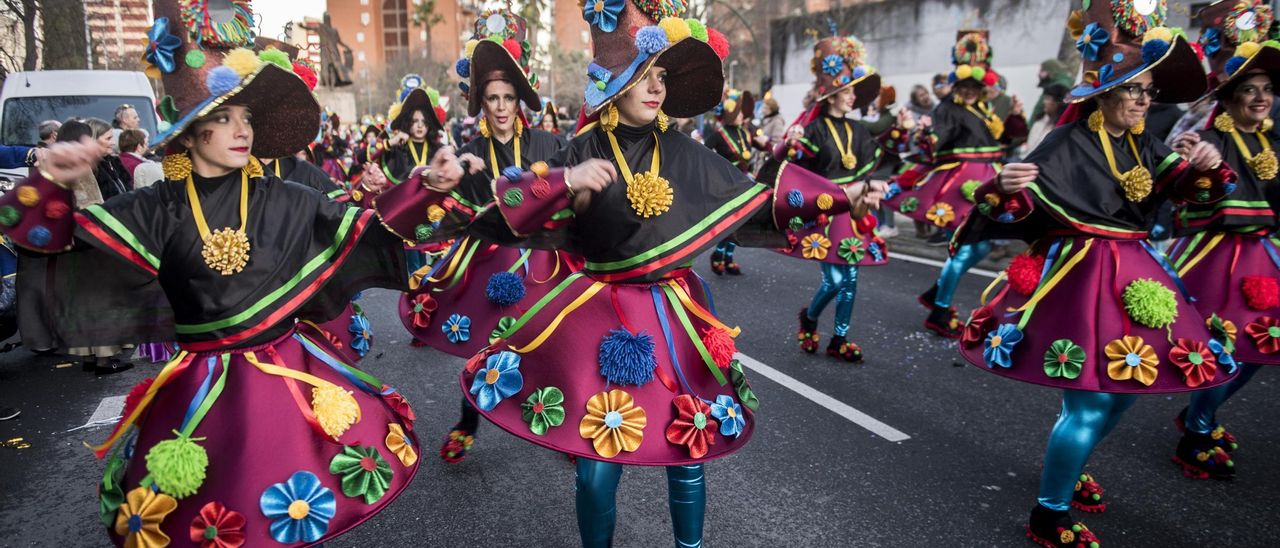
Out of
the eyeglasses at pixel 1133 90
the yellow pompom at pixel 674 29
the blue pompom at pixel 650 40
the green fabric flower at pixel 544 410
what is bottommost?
the green fabric flower at pixel 544 410

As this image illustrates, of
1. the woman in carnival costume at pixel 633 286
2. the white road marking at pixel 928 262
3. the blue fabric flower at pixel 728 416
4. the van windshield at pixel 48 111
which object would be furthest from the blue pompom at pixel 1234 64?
the van windshield at pixel 48 111

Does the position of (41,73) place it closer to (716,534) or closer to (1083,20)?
(716,534)

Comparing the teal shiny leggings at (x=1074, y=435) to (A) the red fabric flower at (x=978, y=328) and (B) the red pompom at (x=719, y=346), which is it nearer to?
(A) the red fabric flower at (x=978, y=328)

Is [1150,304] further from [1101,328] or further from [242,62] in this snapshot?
[242,62]

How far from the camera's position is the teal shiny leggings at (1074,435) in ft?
11.0

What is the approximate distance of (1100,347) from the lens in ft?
10.8

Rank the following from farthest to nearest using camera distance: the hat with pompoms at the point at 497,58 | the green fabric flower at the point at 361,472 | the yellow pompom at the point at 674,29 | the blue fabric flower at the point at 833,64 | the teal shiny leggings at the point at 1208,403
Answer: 1. the blue fabric flower at the point at 833,64
2. the hat with pompoms at the point at 497,58
3. the teal shiny leggings at the point at 1208,403
4. the yellow pompom at the point at 674,29
5. the green fabric flower at the point at 361,472

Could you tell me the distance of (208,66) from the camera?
106 inches

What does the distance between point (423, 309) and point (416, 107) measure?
370 cm

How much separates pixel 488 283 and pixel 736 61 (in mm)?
30295

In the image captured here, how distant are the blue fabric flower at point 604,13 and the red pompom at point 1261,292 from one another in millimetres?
3418

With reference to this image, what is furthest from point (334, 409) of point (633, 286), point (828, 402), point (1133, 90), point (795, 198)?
point (828, 402)

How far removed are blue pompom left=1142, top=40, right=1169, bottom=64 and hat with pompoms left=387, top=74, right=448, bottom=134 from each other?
602cm

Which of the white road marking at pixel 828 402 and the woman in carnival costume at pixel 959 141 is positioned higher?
the woman in carnival costume at pixel 959 141
